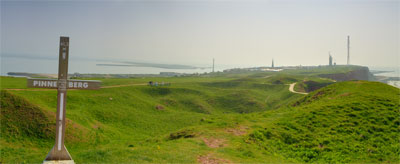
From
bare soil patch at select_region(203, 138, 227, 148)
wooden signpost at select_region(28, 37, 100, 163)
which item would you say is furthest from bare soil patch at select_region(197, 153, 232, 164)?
wooden signpost at select_region(28, 37, 100, 163)

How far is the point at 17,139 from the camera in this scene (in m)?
15.8

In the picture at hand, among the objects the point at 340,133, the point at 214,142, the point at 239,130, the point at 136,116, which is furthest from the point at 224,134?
the point at 136,116

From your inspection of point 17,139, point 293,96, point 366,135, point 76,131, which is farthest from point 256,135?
point 293,96

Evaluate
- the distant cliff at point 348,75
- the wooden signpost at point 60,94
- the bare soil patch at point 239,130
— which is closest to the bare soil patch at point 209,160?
the bare soil patch at point 239,130

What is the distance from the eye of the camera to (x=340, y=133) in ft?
44.3

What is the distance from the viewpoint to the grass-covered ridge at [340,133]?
11430mm

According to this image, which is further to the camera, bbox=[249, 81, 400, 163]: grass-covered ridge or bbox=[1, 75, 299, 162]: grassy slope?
bbox=[249, 81, 400, 163]: grass-covered ridge

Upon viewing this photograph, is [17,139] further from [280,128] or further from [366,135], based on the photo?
[366,135]

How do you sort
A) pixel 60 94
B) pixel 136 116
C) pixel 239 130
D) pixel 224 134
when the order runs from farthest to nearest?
pixel 136 116, pixel 239 130, pixel 224 134, pixel 60 94

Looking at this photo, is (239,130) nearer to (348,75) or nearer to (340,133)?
(340,133)

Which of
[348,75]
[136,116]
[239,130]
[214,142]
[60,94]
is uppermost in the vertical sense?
[348,75]

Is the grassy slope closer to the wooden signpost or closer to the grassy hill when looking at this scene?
the grassy hill

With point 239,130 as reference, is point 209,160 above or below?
below

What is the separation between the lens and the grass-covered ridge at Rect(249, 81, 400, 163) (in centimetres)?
1143
